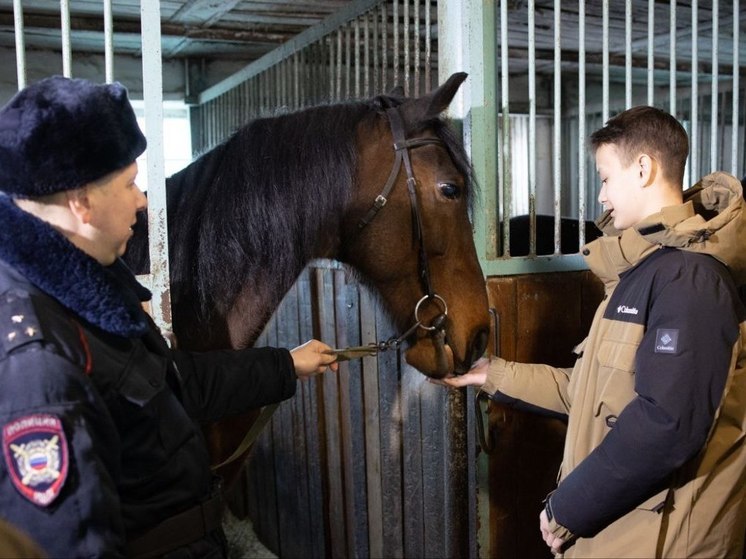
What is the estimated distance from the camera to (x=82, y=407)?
2.71 ft

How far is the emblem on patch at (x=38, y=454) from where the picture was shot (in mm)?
797

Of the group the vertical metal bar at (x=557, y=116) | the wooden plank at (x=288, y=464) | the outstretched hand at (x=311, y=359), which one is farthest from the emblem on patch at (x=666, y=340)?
the wooden plank at (x=288, y=464)

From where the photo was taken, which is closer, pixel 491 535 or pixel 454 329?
pixel 454 329

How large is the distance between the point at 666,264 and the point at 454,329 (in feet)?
1.90

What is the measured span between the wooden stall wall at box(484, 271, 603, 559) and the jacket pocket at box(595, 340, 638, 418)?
26.7 inches

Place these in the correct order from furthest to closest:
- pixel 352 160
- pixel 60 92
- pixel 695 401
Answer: pixel 352 160 < pixel 695 401 < pixel 60 92

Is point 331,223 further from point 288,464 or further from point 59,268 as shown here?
point 288,464

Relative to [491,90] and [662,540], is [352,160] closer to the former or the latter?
[491,90]

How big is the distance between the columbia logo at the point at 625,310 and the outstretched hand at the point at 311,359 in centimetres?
64

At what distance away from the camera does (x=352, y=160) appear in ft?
5.23

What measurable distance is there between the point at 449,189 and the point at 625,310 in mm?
534

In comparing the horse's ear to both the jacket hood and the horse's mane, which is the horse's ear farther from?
the jacket hood

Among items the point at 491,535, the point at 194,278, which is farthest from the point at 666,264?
the point at 491,535

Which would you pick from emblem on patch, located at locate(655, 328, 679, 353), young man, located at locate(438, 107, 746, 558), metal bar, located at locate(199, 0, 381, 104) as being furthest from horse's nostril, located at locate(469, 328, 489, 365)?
metal bar, located at locate(199, 0, 381, 104)
